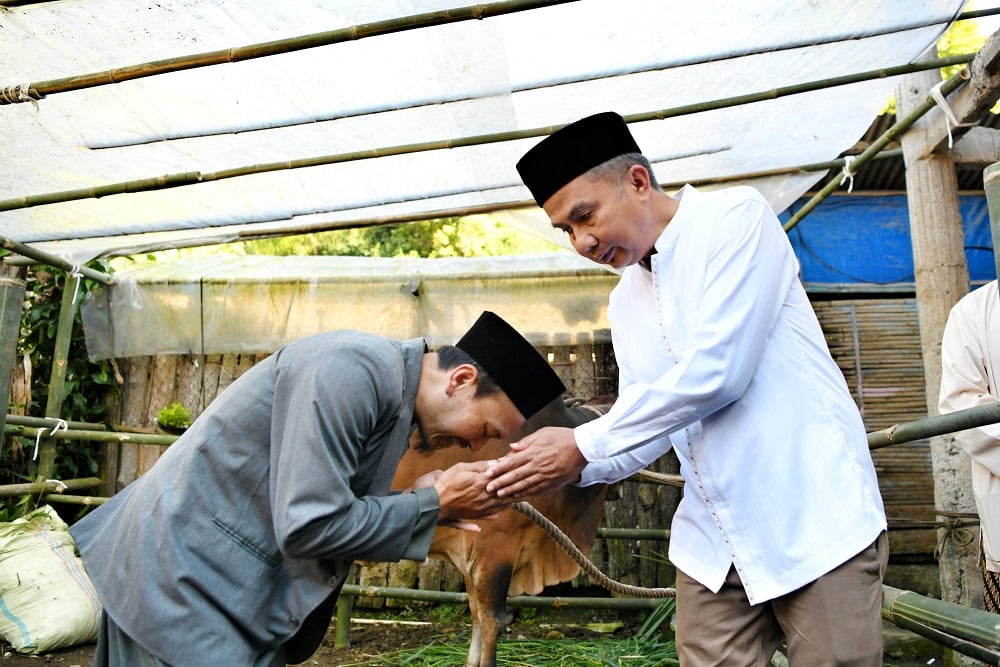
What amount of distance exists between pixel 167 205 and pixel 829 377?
4103mm

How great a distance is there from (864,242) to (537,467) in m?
5.68

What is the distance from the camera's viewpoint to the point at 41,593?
5062mm

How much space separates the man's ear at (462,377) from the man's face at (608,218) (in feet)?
1.47

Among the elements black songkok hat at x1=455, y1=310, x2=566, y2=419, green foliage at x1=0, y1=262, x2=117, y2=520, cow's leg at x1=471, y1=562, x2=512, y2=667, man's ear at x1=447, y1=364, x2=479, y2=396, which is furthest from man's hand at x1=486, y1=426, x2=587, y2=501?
green foliage at x1=0, y1=262, x2=117, y2=520

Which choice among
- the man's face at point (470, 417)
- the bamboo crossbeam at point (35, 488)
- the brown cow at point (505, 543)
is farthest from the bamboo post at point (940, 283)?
the bamboo crossbeam at point (35, 488)

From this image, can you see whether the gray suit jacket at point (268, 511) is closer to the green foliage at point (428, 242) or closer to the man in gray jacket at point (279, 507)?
the man in gray jacket at point (279, 507)

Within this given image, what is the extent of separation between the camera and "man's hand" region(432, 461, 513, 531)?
2.23 m

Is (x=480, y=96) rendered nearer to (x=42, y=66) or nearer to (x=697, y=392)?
(x=42, y=66)

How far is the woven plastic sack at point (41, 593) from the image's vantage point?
494 cm

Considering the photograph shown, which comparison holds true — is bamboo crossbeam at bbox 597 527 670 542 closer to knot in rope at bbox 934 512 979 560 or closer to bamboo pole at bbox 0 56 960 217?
knot in rope at bbox 934 512 979 560

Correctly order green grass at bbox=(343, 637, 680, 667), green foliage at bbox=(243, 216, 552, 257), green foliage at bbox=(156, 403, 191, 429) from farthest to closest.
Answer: green foliage at bbox=(243, 216, 552, 257) → green foliage at bbox=(156, 403, 191, 429) → green grass at bbox=(343, 637, 680, 667)

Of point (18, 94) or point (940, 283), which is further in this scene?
point (940, 283)

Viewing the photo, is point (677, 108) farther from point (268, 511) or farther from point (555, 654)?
point (555, 654)

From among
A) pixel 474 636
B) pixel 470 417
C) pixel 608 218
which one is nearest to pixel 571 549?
pixel 474 636
